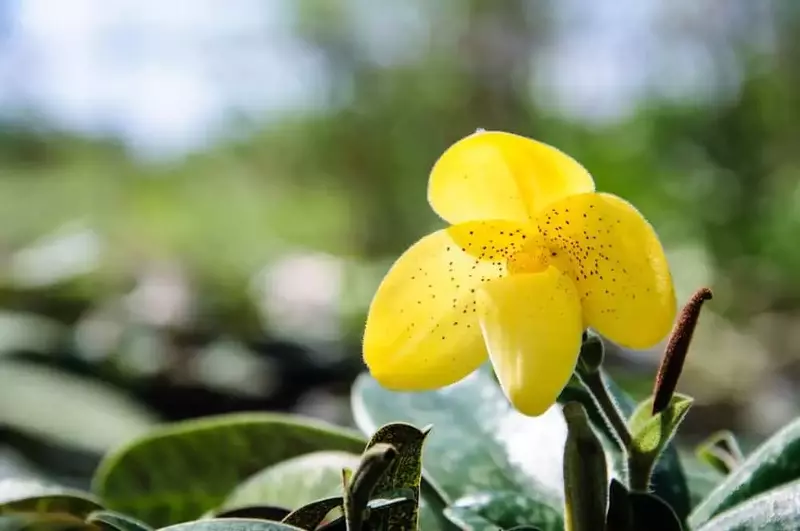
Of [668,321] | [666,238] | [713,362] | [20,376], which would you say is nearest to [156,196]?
[666,238]

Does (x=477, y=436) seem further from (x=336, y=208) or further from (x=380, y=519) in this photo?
(x=336, y=208)

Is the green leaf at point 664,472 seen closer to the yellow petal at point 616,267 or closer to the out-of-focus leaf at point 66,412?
the yellow petal at point 616,267

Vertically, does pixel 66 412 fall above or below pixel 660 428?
below

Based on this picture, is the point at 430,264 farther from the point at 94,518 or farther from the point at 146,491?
the point at 146,491

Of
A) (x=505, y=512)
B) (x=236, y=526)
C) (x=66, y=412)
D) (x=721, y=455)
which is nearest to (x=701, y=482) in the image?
(x=721, y=455)

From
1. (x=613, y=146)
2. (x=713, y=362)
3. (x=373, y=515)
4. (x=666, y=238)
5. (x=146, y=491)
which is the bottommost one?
(x=713, y=362)

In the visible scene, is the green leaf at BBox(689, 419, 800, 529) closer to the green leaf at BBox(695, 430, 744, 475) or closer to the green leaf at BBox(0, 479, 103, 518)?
the green leaf at BBox(695, 430, 744, 475)

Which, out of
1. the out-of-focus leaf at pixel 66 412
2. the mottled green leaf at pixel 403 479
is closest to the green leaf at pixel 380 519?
the mottled green leaf at pixel 403 479
